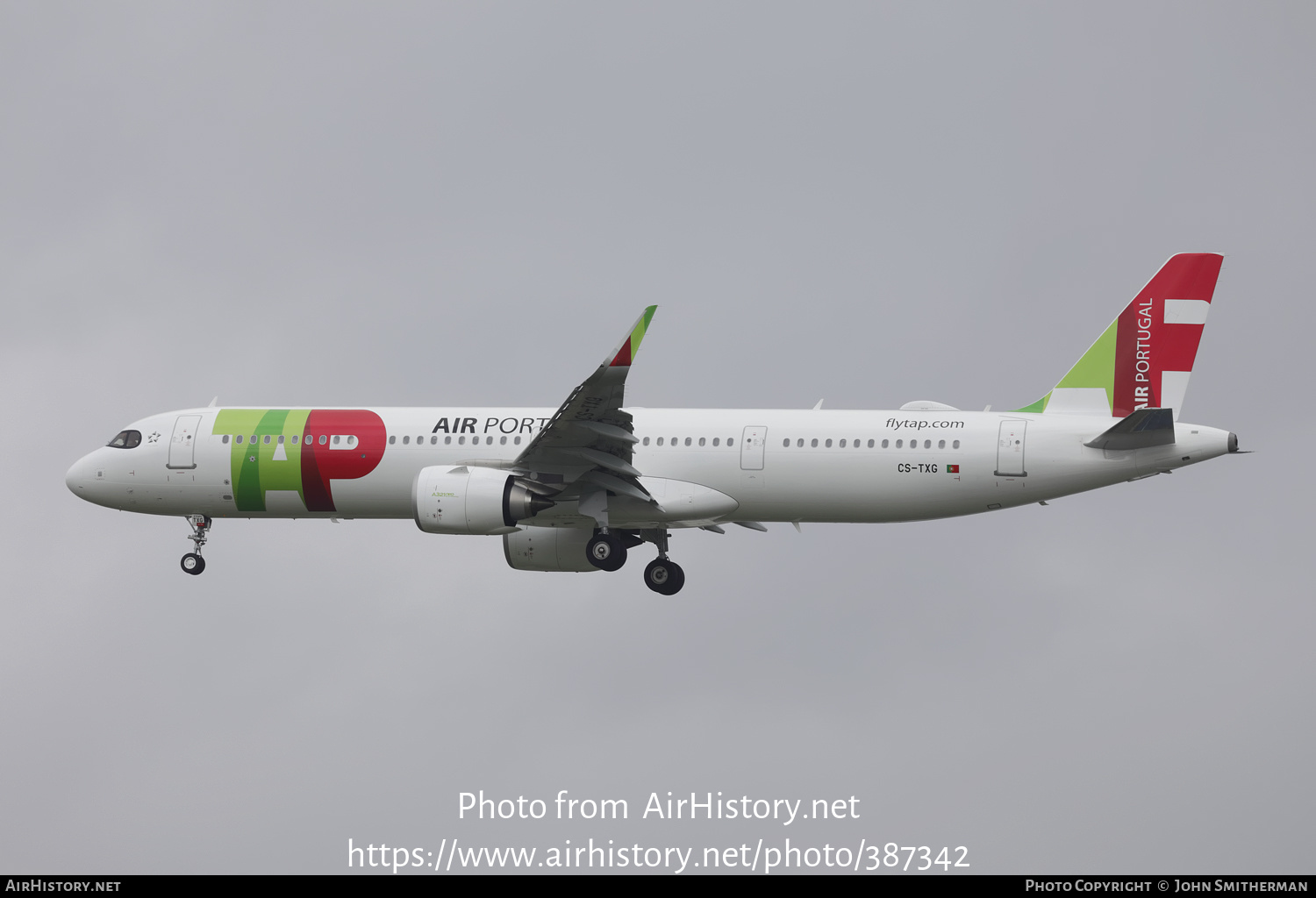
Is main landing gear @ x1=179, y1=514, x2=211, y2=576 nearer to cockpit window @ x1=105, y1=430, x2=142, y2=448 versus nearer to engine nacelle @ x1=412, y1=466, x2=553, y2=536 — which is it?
cockpit window @ x1=105, y1=430, x2=142, y2=448

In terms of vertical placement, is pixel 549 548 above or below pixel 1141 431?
below

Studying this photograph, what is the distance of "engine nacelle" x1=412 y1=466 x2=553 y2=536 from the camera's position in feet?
119

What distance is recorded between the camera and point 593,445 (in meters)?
→ 36.3

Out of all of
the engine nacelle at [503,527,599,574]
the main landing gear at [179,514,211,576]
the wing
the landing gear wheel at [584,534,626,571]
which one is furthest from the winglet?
the main landing gear at [179,514,211,576]

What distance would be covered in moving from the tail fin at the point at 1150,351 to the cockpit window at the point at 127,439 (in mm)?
25032

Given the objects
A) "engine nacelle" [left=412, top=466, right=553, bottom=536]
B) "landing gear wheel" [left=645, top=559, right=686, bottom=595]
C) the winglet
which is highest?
the winglet

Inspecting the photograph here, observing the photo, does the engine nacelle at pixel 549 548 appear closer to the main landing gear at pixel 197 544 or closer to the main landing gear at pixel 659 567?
the main landing gear at pixel 659 567

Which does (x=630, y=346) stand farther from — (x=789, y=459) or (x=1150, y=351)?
(x=1150, y=351)

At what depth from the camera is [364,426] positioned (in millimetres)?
40375

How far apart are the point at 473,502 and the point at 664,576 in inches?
258

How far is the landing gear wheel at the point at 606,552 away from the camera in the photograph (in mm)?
38344

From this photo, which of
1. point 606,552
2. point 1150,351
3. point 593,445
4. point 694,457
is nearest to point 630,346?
point 593,445

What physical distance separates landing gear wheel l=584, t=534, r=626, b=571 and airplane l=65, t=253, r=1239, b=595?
7 cm

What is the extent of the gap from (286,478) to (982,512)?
18476 millimetres
